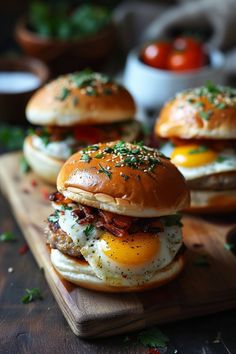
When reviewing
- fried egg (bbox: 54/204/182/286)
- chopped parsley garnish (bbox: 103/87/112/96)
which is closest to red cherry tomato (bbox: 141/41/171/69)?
chopped parsley garnish (bbox: 103/87/112/96)

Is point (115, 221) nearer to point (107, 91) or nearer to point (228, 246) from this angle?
point (228, 246)

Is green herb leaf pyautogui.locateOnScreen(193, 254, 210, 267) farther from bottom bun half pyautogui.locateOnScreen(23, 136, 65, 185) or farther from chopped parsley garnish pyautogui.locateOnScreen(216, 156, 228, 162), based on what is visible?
bottom bun half pyautogui.locateOnScreen(23, 136, 65, 185)

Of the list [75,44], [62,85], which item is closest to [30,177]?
[62,85]

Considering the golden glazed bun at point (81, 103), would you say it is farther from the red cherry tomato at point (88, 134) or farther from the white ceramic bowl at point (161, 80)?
the white ceramic bowl at point (161, 80)

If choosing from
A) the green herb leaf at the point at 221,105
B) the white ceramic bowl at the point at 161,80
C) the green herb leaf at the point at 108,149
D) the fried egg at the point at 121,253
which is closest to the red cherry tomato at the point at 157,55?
the white ceramic bowl at the point at 161,80

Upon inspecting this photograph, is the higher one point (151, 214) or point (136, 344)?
point (151, 214)

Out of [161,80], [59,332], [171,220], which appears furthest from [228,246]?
[161,80]

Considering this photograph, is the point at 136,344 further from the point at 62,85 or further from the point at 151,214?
the point at 62,85
